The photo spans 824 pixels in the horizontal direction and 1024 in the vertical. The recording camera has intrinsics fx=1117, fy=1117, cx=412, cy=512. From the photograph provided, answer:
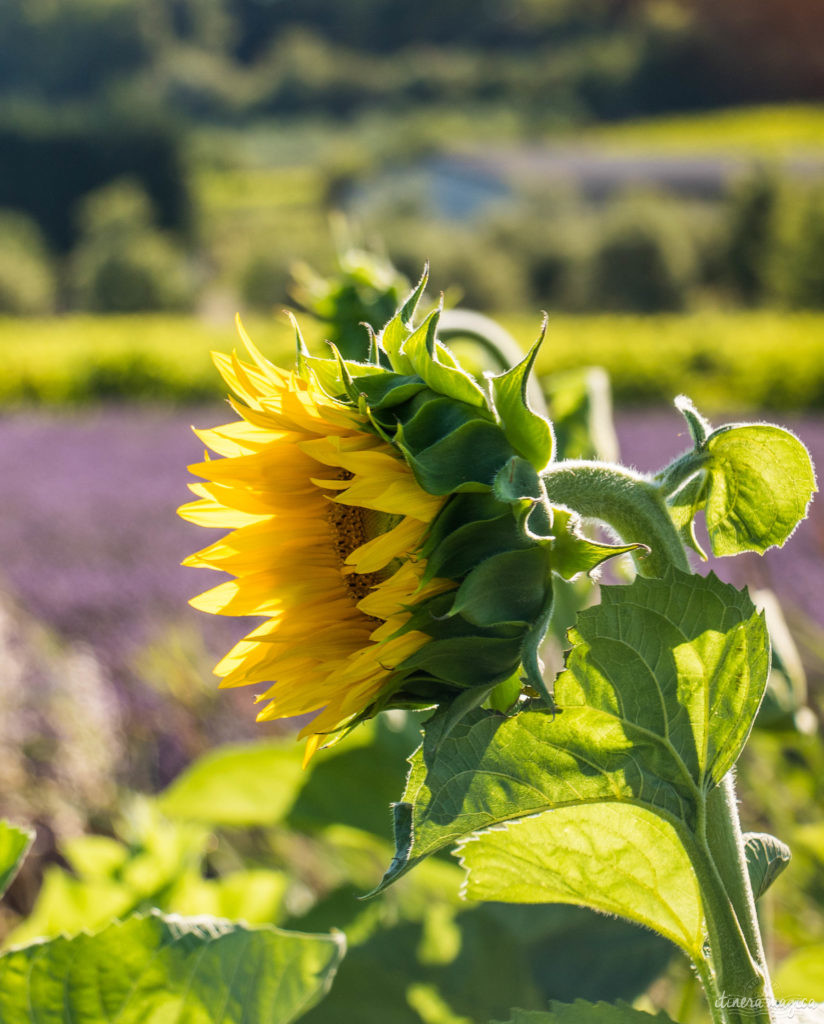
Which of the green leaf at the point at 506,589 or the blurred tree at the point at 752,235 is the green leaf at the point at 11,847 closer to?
the green leaf at the point at 506,589

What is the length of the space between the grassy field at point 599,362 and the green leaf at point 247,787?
5.39 m

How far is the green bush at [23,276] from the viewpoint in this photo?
12820 mm

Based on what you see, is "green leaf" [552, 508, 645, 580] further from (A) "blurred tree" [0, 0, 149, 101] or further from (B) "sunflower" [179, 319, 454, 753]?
(A) "blurred tree" [0, 0, 149, 101]

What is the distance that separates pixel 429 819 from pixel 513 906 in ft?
1.70

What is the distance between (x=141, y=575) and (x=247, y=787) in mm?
1581

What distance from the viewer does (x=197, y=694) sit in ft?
5.94

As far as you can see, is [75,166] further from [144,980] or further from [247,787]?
[144,980]

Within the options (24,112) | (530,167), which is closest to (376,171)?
(530,167)

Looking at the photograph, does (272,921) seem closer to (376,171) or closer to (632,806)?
(632,806)

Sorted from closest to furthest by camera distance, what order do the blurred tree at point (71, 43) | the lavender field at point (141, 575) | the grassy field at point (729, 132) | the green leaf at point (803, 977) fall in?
the green leaf at point (803, 977) → the lavender field at point (141, 575) → the grassy field at point (729, 132) → the blurred tree at point (71, 43)

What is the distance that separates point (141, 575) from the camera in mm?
2420

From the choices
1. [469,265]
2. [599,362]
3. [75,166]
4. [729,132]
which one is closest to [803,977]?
[599,362]

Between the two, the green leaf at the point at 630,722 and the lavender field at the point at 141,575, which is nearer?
the green leaf at the point at 630,722

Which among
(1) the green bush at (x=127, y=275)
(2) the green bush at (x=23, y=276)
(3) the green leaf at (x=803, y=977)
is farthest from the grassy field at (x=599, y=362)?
(3) the green leaf at (x=803, y=977)
